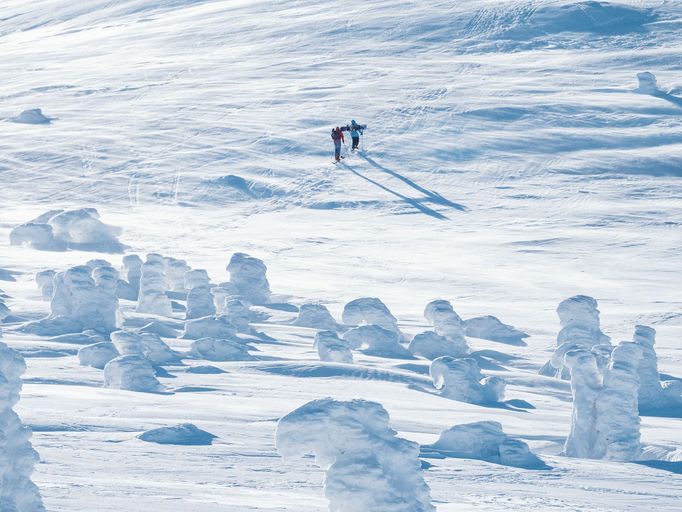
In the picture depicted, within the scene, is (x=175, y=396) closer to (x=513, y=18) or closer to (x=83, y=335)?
(x=83, y=335)

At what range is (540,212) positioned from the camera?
919 inches

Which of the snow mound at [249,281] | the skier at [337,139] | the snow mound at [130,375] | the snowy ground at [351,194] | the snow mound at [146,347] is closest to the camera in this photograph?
the snowy ground at [351,194]

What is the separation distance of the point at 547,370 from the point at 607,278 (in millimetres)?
5931

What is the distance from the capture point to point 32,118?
31.3m

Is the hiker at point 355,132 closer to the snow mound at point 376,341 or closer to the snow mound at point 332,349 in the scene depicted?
the snow mound at point 376,341

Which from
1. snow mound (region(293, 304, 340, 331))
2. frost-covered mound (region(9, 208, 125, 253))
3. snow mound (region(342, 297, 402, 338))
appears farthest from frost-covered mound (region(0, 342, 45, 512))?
frost-covered mound (region(9, 208, 125, 253))

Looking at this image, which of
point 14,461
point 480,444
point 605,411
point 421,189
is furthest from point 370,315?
point 421,189

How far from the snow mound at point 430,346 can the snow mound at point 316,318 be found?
1.74 meters

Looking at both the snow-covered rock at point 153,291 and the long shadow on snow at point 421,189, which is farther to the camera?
the long shadow on snow at point 421,189

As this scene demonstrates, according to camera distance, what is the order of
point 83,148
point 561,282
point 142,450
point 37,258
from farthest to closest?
point 83,148 < point 37,258 < point 561,282 < point 142,450

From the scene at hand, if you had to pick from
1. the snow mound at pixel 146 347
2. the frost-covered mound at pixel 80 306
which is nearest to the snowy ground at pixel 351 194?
the frost-covered mound at pixel 80 306

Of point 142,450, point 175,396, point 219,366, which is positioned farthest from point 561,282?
point 142,450

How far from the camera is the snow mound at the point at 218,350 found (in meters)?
12.9

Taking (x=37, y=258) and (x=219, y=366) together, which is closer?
(x=219, y=366)
